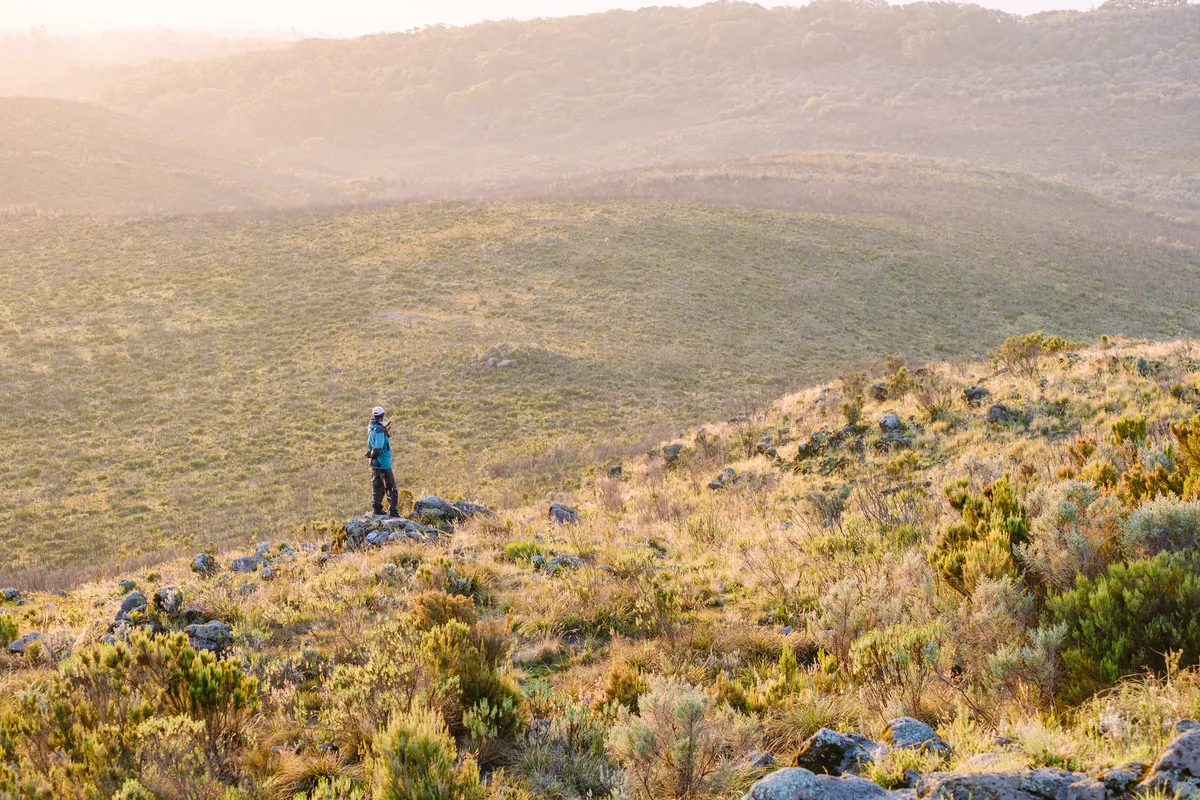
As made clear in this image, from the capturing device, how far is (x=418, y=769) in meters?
3.02

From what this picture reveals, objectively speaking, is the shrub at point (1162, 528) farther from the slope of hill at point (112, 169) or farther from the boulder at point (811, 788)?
the slope of hill at point (112, 169)

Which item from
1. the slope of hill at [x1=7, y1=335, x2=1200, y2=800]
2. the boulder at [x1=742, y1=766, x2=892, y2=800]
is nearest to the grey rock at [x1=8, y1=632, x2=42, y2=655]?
the slope of hill at [x1=7, y1=335, x2=1200, y2=800]

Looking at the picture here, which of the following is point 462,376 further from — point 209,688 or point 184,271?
point 209,688

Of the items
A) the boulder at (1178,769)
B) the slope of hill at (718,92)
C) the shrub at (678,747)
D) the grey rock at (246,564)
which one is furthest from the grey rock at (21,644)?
the slope of hill at (718,92)

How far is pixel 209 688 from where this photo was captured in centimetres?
394

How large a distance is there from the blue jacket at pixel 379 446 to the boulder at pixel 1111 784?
10281 millimetres

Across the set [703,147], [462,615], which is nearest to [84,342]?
[462,615]

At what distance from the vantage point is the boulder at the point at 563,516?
10607 millimetres

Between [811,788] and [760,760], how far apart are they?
939 mm

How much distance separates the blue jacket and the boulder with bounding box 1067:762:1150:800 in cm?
1028

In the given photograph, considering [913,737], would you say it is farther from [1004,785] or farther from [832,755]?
[1004,785]

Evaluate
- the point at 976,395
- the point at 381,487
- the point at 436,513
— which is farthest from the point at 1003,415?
the point at 381,487

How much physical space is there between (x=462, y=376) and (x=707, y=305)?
11.4 m

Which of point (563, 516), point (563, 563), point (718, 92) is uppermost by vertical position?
point (718, 92)
